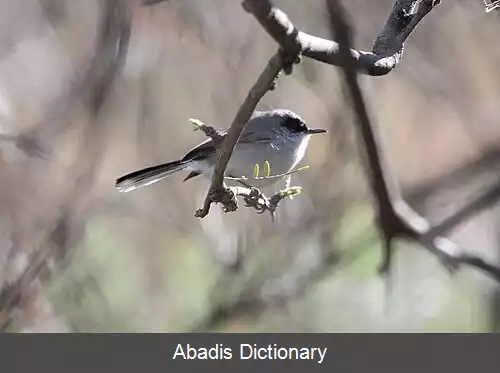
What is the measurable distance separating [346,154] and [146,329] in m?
0.70

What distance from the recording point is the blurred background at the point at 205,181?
1503mm

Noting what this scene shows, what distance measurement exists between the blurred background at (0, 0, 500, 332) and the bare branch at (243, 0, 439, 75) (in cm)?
54

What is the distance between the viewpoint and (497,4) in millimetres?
900

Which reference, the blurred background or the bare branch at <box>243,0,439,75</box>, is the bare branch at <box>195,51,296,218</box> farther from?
the blurred background

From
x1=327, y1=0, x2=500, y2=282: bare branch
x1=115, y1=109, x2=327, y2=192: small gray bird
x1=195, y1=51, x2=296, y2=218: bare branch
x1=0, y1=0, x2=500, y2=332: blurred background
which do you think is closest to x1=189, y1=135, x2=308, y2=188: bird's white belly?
x1=115, y1=109, x2=327, y2=192: small gray bird

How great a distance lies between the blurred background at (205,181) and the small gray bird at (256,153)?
12 cm

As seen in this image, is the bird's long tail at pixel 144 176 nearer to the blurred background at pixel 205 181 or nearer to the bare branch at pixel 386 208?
the blurred background at pixel 205 181

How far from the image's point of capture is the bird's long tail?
55.3 inches

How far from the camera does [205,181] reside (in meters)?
1.60

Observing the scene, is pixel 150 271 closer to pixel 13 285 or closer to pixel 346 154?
pixel 13 285

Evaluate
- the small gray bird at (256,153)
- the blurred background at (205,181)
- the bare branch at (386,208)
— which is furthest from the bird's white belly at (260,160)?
the bare branch at (386,208)
